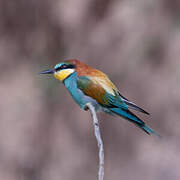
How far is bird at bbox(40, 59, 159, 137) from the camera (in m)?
2.51

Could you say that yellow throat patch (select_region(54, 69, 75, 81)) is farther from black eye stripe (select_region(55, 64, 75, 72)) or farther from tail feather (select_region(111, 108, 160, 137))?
tail feather (select_region(111, 108, 160, 137))

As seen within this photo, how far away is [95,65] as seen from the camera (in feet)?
16.4

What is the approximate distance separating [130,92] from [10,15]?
1389 millimetres

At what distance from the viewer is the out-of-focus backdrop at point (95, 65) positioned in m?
5.06

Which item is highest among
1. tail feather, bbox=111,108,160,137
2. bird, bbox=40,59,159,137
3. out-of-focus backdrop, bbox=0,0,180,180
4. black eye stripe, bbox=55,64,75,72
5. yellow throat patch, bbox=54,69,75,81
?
black eye stripe, bbox=55,64,75,72

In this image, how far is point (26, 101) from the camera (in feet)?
17.2

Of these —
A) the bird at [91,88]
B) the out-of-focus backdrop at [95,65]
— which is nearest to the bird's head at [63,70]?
the bird at [91,88]

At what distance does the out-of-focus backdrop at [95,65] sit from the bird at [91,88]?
95.8 inches

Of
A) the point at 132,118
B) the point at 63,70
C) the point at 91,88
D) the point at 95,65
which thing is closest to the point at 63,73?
the point at 63,70

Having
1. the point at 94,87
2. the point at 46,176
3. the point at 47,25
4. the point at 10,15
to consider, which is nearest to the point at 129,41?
the point at 47,25

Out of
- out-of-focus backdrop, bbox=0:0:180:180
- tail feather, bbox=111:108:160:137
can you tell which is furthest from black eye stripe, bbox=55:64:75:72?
out-of-focus backdrop, bbox=0:0:180:180

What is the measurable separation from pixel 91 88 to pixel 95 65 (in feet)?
8.12

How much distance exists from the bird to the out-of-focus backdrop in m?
2.43

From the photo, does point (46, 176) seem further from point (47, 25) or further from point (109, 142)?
point (47, 25)
